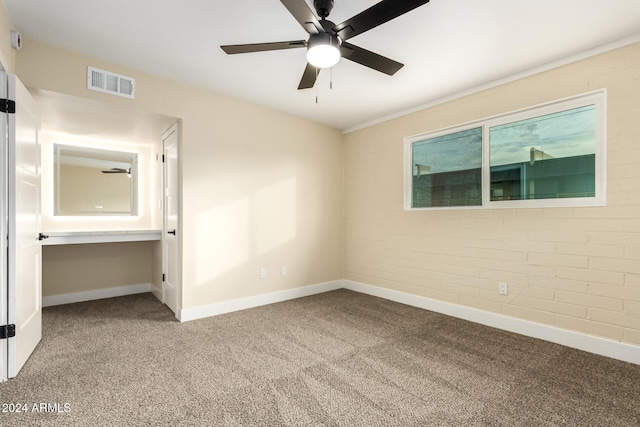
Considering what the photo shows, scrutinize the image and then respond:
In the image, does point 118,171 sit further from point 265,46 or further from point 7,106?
point 265,46

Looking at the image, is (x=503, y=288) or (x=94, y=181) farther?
(x=94, y=181)

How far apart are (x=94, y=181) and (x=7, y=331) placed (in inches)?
105

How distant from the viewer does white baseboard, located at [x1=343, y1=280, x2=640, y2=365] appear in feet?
7.95

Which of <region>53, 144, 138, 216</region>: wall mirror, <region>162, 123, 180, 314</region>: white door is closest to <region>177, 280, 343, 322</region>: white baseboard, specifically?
<region>162, 123, 180, 314</region>: white door

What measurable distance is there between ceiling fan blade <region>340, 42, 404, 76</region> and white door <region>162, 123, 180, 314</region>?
2253 mm

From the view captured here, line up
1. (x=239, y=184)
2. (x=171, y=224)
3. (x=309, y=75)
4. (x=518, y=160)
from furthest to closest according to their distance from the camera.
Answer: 1. (x=239, y=184)
2. (x=171, y=224)
3. (x=518, y=160)
4. (x=309, y=75)

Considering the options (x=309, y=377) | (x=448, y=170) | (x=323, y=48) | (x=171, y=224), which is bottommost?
(x=309, y=377)

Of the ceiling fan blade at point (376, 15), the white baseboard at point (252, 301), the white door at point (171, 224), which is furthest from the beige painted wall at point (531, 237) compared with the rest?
the white door at point (171, 224)

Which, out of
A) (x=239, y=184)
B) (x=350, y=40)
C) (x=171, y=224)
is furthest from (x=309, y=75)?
(x=171, y=224)

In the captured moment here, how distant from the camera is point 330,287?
468 centimetres

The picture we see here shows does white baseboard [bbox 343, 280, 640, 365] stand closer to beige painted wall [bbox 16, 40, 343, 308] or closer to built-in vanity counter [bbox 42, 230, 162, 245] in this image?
beige painted wall [bbox 16, 40, 343, 308]

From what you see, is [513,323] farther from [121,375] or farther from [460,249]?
[121,375]

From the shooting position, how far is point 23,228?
7.27ft

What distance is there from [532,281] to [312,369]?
225 cm
